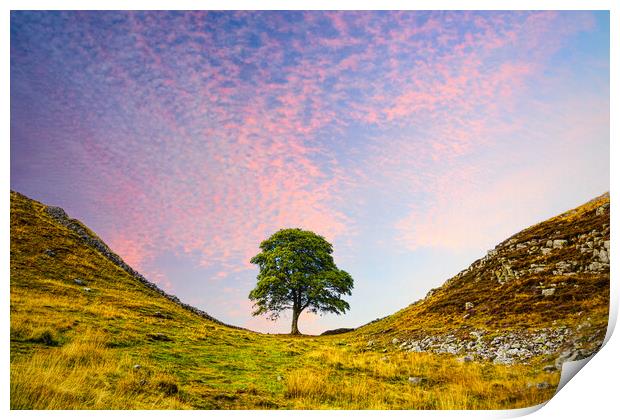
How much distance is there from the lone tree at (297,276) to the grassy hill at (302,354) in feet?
16.3

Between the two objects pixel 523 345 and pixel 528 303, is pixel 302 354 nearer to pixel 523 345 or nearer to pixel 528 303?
pixel 523 345

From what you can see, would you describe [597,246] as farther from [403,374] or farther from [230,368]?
[230,368]

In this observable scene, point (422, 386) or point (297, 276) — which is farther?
point (297, 276)

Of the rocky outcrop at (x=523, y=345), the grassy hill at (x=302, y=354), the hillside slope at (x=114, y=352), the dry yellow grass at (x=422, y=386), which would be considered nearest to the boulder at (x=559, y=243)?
the grassy hill at (x=302, y=354)

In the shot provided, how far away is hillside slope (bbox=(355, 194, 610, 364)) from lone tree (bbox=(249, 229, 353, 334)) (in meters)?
5.97

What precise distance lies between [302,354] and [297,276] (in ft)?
28.3

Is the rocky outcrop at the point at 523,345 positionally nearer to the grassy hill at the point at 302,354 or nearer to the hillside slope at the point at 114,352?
the grassy hill at the point at 302,354

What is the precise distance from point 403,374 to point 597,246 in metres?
6.17

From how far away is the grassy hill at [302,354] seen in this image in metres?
8.41

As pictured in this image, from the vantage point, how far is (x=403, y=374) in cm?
991

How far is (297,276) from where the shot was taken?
20547 mm

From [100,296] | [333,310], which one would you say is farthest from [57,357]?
[333,310]

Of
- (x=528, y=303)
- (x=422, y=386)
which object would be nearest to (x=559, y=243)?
(x=528, y=303)
